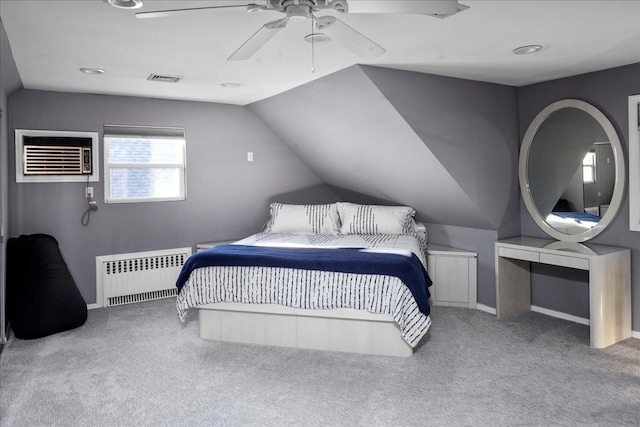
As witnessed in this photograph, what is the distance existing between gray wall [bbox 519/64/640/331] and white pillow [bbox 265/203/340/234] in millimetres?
1861

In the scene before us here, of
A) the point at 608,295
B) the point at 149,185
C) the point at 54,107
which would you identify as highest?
the point at 54,107

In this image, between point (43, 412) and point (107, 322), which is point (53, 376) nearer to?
point (43, 412)

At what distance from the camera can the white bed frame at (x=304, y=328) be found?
324 cm

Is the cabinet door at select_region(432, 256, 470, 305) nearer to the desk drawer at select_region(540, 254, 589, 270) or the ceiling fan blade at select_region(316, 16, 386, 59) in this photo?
the desk drawer at select_region(540, 254, 589, 270)

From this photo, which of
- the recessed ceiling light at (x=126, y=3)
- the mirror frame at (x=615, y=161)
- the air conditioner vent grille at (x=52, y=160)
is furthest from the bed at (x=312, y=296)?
the recessed ceiling light at (x=126, y=3)

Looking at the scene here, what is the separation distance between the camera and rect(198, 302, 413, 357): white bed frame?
128 inches

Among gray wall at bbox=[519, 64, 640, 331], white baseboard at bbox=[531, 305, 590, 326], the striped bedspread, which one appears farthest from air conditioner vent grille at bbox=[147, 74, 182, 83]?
white baseboard at bbox=[531, 305, 590, 326]

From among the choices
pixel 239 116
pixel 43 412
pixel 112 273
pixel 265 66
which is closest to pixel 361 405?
pixel 43 412

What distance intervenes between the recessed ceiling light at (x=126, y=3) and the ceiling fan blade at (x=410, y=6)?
1.06m

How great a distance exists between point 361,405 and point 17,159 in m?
3.66

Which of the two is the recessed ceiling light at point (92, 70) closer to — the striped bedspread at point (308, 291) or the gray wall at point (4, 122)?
the gray wall at point (4, 122)

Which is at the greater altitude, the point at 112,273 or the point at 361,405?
the point at 112,273

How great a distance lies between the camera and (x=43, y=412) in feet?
8.19

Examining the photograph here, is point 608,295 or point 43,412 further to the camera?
point 608,295
